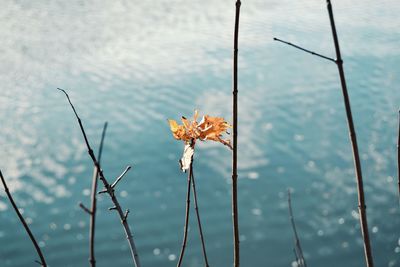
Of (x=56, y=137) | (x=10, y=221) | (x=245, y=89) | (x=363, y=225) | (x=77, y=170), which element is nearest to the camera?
(x=363, y=225)

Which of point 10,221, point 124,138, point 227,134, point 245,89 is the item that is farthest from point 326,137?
point 227,134

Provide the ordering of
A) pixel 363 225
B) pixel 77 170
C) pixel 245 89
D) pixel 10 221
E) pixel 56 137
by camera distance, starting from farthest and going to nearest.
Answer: pixel 245 89 → pixel 56 137 → pixel 77 170 → pixel 10 221 → pixel 363 225

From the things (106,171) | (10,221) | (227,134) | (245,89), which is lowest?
(10,221)

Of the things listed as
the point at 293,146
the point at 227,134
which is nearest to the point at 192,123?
the point at 227,134

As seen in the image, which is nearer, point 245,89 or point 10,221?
point 10,221

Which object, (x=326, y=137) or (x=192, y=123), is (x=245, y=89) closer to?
(x=326, y=137)

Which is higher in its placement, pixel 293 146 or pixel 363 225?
pixel 363 225

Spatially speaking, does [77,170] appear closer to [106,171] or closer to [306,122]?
[106,171]
